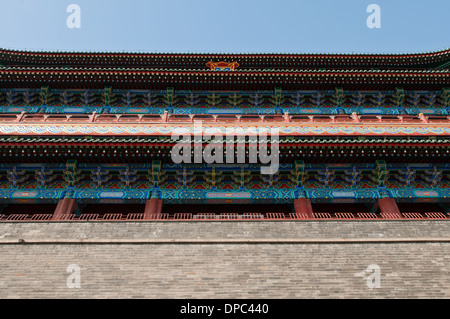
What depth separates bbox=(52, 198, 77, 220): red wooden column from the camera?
12.4 meters

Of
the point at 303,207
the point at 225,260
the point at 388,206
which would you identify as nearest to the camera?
the point at 225,260

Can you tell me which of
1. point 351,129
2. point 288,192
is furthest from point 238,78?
point 288,192

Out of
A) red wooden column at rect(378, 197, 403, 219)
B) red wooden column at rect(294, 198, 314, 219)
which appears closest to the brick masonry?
red wooden column at rect(294, 198, 314, 219)

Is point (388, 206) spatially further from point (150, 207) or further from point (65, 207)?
point (65, 207)

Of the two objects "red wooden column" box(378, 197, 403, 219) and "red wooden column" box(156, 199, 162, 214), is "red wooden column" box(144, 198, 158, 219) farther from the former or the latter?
"red wooden column" box(378, 197, 403, 219)

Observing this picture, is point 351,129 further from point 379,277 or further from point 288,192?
point 379,277

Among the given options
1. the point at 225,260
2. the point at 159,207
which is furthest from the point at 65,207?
→ the point at 225,260

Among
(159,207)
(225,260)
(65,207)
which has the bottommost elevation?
(225,260)

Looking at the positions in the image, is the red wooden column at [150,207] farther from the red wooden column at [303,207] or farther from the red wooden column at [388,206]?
the red wooden column at [388,206]

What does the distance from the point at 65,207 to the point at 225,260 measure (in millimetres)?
6252

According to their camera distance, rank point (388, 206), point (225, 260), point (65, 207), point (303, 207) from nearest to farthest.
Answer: point (225, 260) → point (65, 207) → point (303, 207) → point (388, 206)

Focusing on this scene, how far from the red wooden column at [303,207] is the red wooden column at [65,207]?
7440 millimetres

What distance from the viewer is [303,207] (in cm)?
1274

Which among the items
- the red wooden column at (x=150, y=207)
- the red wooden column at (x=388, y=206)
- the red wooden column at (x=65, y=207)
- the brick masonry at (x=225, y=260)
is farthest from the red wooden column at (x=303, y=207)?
the red wooden column at (x=65, y=207)
